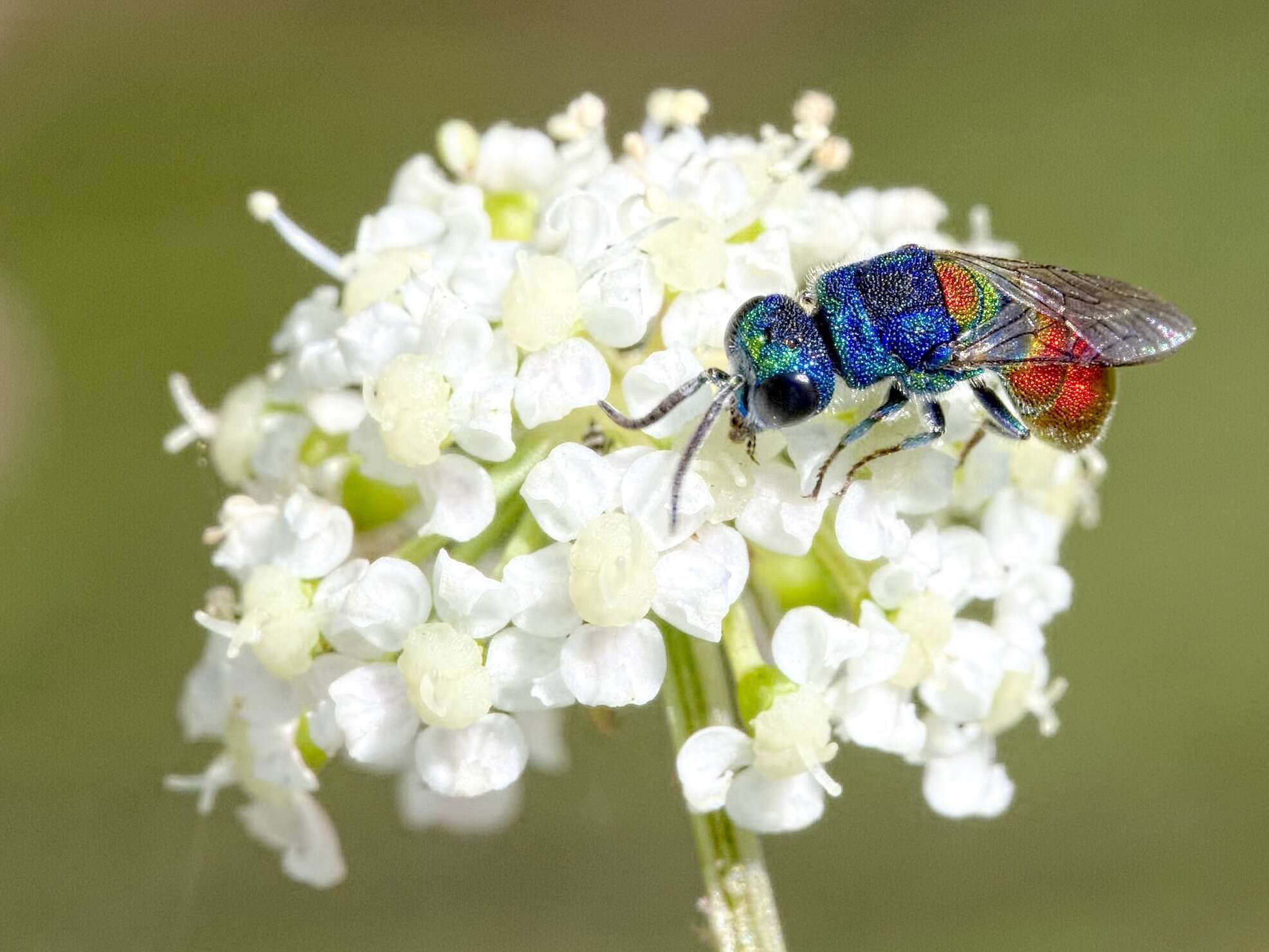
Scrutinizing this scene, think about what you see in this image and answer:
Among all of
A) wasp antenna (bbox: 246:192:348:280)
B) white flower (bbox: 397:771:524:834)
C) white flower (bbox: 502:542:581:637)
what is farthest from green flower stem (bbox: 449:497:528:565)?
white flower (bbox: 397:771:524:834)

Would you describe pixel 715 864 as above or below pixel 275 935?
below

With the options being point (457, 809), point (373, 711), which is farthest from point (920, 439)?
point (457, 809)

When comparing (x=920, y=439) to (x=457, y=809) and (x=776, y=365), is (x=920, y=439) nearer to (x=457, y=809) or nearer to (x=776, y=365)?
(x=776, y=365)

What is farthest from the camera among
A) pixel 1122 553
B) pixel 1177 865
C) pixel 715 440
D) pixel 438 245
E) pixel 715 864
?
pixel 1122 553

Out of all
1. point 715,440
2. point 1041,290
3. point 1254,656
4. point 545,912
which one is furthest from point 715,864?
point 1254,656

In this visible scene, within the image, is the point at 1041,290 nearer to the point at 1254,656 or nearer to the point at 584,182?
the point at 584,182

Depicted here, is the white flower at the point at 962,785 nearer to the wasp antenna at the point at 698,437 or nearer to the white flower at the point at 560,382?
the wasp antenna at the point at 698,437

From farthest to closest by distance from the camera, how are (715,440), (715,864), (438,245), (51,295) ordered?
1. (51,295)
2. (438,245)
3. (715,864)
4. (715,440)
